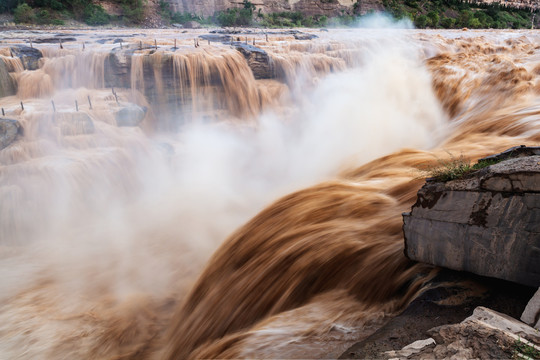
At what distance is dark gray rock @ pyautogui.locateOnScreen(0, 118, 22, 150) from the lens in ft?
22.6

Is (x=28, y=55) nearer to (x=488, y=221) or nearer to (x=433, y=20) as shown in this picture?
(x=488, y=221)

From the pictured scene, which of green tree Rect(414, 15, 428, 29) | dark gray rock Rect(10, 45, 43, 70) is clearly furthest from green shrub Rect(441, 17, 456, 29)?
dark gray rock Rect(10, 45, 43, 70)

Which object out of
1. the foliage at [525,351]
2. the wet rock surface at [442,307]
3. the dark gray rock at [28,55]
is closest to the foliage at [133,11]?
the dark gray rock at [28,55]

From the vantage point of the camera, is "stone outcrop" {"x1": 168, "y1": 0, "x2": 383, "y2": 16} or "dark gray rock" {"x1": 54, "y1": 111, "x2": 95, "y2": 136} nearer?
"dark gray rock" {"x1": 54, "y1": 111, "x2": 95, "y2": 136}

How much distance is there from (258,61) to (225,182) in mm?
4363

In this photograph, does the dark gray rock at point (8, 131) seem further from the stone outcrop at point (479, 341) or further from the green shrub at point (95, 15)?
the green shrub at point (95, 15)

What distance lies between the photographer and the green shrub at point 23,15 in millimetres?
25381

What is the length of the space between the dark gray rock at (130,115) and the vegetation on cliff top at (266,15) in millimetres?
23040

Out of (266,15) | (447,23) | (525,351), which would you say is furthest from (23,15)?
(447,23)

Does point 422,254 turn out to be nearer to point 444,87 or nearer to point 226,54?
point 444,87

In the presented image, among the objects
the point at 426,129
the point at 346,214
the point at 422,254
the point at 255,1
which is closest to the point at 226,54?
the point at 426,129

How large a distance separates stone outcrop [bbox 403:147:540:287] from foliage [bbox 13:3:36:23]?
101 ft

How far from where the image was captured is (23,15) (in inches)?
1005

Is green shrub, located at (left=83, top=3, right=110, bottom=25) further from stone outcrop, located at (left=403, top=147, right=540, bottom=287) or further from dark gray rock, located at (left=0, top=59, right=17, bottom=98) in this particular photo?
stone outcrop, located at (left=403, top=147, right=540, bottom=287)
